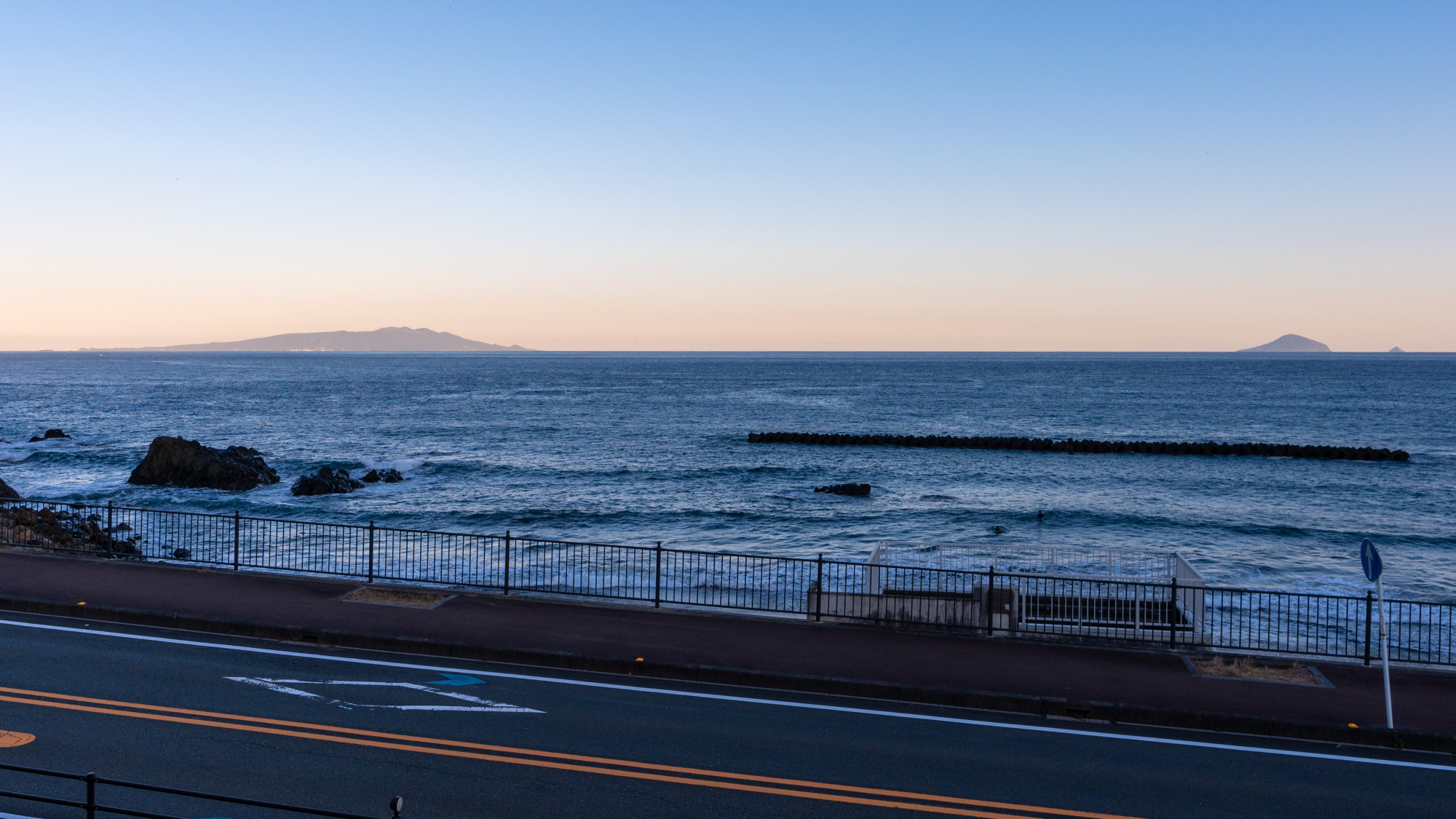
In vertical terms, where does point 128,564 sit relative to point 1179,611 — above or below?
above

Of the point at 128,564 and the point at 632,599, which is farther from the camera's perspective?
the point at 128,564

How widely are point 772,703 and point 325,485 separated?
3830 centimetres

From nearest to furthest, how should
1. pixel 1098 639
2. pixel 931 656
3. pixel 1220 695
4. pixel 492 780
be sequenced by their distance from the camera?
pixel 492 780 → pixel 1220 695 → pixel 931 656 → pixel 1098 639

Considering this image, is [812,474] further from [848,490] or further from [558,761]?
[558,761]

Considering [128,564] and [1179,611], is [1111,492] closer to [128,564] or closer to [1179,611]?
[1179,611]

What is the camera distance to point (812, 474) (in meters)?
52.2

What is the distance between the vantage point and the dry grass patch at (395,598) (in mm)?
14727

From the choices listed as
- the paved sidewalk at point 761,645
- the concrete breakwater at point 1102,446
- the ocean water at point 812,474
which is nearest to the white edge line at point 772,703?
the paved sidewalk at point 761,645

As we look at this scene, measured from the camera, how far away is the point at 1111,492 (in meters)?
46.8

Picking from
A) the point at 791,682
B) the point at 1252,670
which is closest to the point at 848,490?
the point at 1252,670

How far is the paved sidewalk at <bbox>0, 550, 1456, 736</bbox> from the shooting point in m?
11.1

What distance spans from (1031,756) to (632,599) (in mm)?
7363

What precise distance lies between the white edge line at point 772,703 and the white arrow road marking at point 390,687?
714 millimetres

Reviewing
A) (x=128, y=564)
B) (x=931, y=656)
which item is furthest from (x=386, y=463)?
(x=931, y=656)
